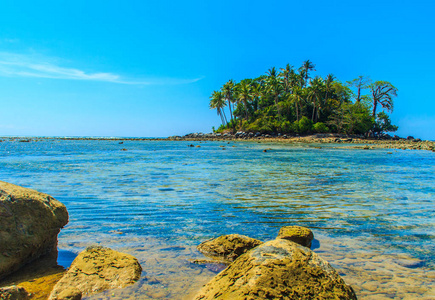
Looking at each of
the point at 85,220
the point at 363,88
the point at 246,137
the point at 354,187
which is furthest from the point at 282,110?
the point at 85,220

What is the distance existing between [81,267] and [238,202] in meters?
4.77

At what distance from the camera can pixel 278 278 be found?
2.60m

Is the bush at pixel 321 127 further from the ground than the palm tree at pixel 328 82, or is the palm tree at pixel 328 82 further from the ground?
the palm tree at pixel 328 82

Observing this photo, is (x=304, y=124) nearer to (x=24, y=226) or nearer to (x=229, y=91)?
(x=229, y=91)

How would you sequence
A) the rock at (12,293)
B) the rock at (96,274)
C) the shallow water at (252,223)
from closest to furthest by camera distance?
the rock at (12,293), the rock at (96,274), the shallow water at (252,223)

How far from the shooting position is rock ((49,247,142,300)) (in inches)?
125

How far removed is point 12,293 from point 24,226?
1.32 meters

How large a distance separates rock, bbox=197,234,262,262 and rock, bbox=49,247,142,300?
1092 millimetres

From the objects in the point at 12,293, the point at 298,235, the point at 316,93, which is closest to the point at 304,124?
the point at 316,93

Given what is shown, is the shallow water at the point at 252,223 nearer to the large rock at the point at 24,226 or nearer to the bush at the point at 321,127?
the large rock at the point at 24,226

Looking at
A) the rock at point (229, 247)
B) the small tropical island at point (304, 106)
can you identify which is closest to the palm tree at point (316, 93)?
the small tropical island at point (304, 106)

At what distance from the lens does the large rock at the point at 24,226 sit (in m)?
3.73

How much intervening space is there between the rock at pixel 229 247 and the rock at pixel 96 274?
1092 mm

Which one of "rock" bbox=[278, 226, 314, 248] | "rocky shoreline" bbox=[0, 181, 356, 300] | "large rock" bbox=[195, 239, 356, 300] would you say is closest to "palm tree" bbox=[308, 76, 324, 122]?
"rock" bbox=[278, 226, 314, 248]
